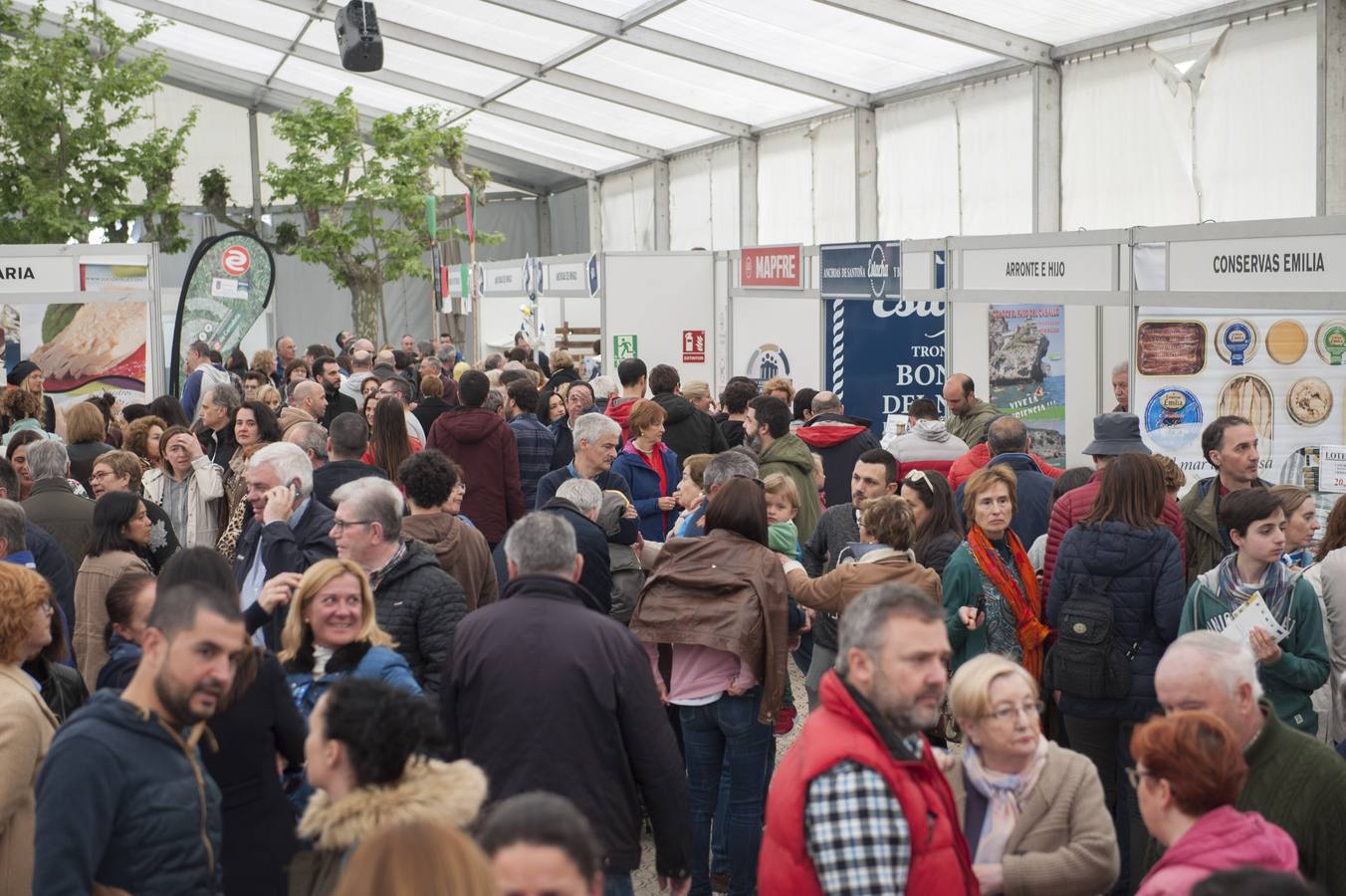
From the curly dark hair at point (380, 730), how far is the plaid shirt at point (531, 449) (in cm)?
617

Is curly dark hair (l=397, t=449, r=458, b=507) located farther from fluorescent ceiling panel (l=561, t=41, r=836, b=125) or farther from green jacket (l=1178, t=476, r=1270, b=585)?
fluorescent ceiling panel (l=561, t=41, r=836, b=125)

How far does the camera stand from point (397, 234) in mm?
28094

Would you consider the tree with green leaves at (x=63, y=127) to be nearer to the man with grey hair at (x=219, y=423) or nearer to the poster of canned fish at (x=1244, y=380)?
the man with grey hair at (x=219, y=423)

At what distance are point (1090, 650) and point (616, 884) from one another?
2.01 m

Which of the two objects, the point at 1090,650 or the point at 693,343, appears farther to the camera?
the point at 693,343

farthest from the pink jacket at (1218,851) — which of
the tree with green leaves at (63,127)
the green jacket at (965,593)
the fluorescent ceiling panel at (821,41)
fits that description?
the tree with green leaves at (63,127)

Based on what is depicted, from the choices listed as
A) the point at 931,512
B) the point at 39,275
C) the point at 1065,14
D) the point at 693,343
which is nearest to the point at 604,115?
the point at 693,343

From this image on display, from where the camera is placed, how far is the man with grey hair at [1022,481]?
668 centimetres

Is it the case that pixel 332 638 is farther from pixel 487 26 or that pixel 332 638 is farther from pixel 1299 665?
pixel 487 26

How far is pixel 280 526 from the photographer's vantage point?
16.3ft

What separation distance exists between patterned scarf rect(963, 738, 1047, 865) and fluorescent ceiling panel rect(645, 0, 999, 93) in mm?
13479

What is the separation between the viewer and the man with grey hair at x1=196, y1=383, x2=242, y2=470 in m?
7.89

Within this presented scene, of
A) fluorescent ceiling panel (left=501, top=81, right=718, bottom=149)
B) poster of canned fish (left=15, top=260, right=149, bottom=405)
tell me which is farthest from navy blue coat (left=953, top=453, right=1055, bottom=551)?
fluorescent ceiling panel (left=501, top=81, right=718, bottom=149)

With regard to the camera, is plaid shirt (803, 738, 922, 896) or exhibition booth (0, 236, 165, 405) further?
exhibition booth (0, 236, 165, 405)
